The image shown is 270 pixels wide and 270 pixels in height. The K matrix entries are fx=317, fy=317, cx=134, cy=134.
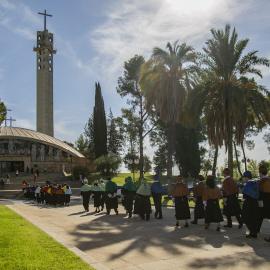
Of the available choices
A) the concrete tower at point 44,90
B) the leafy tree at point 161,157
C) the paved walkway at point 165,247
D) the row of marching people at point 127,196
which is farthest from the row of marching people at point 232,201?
the concrete tower at point 44,90

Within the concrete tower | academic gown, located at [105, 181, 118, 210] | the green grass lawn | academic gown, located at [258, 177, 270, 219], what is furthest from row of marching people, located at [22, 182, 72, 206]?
the concrete tower

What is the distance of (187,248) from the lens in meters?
6.58

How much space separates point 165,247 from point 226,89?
12.6 meters

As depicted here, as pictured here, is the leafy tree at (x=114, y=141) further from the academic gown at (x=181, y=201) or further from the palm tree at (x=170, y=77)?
the academic gown at (x=181, y=201)

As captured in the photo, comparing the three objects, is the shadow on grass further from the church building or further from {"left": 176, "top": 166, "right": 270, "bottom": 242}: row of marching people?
the church building

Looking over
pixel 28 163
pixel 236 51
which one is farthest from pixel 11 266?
pixel 28 163

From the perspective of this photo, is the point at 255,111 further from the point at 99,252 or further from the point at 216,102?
the point at 99,252

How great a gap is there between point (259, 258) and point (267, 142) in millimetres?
37750

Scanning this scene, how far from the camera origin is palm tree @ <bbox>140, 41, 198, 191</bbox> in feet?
74.5

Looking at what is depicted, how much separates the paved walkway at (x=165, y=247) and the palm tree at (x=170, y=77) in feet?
46.9

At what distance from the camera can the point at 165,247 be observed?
672 cm

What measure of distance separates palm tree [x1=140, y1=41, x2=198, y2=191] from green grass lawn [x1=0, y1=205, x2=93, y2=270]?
55.5ft

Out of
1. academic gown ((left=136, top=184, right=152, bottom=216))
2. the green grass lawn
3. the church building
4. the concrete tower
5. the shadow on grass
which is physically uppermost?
the concrete tower

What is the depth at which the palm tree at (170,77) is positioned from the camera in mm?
22703
